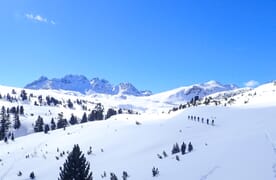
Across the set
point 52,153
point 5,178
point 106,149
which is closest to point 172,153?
point 106,149

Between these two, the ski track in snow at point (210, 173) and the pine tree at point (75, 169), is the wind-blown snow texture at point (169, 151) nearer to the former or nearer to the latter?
the ski track in snow at point (210, 173)

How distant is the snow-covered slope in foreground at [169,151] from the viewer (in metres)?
23.7

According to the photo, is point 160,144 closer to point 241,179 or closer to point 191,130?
point 191,130

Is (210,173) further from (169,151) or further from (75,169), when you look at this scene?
(169,151)

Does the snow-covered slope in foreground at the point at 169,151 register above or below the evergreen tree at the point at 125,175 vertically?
above

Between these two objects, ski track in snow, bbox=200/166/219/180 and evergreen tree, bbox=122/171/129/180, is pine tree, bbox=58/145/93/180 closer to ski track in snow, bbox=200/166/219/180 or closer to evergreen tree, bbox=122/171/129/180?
evergreen tree, bbox=122/171/129/180

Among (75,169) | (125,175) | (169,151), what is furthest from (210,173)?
(169,151)

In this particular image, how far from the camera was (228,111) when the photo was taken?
58.8 m

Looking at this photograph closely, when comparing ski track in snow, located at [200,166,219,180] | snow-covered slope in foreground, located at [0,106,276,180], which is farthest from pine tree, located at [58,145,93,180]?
ski track in snow, located at [200,166,219,180]

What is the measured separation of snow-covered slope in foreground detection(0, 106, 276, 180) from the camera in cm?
2373

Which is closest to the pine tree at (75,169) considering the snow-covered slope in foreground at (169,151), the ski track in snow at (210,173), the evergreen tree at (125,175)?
the evergreen tree at (125,175)

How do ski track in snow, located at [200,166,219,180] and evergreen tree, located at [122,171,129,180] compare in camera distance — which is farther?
evergreen tree, located at [122,171,129,180]

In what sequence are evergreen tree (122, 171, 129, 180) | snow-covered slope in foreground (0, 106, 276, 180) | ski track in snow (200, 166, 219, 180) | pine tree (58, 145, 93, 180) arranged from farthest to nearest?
evergreen tree (122, 171, 129, 180) → snow-covered slope in foreground (0, 106, 276, 180) → pine tree (58, 145, 93, 180) → ski track in snow (200, 166, 219, 180)

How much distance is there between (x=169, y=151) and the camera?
110 ft
